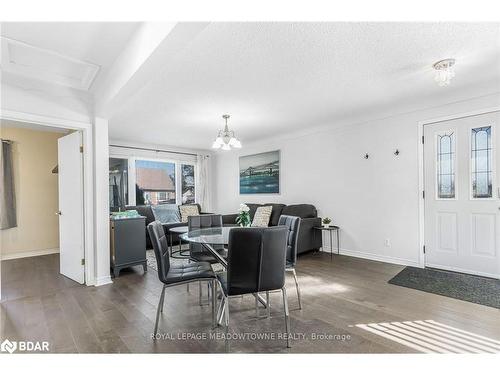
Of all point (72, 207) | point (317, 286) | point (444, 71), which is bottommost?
point (317, 286)

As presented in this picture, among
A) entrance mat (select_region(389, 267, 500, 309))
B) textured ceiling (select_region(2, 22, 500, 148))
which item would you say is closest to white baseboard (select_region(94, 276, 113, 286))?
textured ceiling (select_region(2, 22, 500, 148))

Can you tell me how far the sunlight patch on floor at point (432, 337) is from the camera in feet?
5.85

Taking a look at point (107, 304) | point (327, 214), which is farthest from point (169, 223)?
point (327, 214)

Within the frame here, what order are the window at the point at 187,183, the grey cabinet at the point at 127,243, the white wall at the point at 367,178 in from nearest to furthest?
the grey cabinet at the point at 127,243
the white wall at the point at 367,178
the window at the point at 187,183

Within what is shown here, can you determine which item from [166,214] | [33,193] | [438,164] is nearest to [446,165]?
[438,164]

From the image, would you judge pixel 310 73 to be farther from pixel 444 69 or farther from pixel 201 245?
pixel 201 245

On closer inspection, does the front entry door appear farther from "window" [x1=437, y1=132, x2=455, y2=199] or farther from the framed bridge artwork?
the framed bridge artwork

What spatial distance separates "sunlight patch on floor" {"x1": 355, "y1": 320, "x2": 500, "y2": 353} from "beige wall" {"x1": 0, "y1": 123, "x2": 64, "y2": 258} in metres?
5.64

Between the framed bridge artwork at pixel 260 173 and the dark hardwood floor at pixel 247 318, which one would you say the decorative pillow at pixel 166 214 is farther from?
the dark hardwood floor at pixel 247 318

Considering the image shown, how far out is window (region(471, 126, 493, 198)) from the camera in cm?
314

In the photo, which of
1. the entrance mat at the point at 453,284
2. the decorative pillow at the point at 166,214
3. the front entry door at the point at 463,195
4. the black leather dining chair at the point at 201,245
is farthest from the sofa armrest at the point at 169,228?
the front entry door at the point at 463,195

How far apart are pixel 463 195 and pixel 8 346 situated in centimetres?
489

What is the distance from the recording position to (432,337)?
192cm

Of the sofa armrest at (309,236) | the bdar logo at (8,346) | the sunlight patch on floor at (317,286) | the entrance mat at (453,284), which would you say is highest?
the sofa armrest at (309,236)
